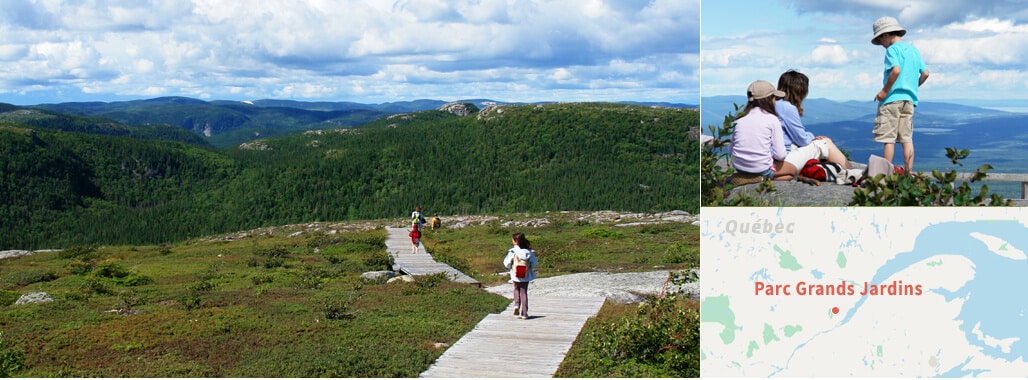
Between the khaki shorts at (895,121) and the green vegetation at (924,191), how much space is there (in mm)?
461

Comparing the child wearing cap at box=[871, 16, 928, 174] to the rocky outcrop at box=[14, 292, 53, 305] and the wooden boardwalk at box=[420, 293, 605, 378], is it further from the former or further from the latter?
the rocky outcrop at box=[14, 292, 53, 305]

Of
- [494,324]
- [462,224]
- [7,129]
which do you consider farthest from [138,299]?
[7,129]

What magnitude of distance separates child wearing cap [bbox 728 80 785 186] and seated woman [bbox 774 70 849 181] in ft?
0.23

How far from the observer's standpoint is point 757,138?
8.00 meters

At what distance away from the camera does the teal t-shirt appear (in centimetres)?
761

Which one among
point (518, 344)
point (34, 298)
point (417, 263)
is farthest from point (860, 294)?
point (417, 263)

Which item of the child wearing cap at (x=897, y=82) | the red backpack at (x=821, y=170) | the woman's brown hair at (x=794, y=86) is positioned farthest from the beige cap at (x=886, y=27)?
the red backpack at (x=821, y=170)

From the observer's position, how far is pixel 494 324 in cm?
1422

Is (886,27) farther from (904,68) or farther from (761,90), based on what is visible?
(761,90)

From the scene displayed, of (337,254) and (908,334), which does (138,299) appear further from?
(908,334)

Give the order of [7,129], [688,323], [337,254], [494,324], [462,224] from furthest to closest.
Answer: [7,129]
[462,224]
[337,254]
[494,324]
[688,323]

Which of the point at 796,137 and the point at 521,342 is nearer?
the point at 796,137

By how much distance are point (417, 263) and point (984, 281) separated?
1920cm

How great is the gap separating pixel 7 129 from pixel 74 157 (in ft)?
31.8
